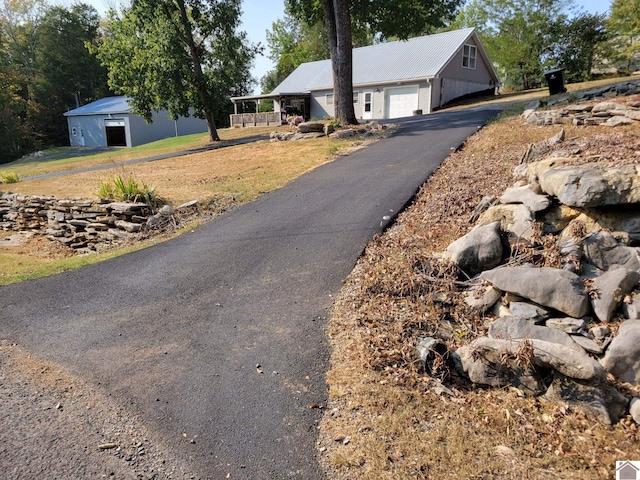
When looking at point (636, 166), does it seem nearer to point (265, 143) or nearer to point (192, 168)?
point (192, 168)

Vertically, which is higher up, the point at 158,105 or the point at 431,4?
the point at 431,4

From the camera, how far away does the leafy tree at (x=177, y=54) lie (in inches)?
805

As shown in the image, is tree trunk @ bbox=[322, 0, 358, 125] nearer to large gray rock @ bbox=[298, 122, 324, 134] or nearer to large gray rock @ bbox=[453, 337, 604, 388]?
large gray rock @ bbox=[298, 122, 324, 134]

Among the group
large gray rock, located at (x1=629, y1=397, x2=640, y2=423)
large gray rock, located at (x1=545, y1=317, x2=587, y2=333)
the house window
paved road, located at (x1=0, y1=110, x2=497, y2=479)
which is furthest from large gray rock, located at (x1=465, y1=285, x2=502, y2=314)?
the house window

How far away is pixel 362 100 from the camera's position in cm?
3192

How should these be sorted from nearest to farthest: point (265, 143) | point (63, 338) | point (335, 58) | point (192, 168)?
point (63, 338), point (192, 168), point (335, 58), point (265, 143)

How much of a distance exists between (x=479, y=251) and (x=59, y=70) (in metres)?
52.0

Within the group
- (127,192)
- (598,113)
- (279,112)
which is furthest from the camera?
(279,112)

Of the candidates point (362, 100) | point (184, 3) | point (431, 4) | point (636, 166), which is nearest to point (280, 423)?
point (636, 166)

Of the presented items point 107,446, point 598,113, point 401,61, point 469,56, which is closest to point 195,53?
point 401,61

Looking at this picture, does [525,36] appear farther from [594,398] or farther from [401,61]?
[594,398]

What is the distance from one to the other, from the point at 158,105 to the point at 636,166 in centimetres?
2172

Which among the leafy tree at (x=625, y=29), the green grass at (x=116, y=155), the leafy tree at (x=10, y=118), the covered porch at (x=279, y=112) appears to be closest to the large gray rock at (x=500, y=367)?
the green grass at (x=116, y=155)

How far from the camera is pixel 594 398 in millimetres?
3492
